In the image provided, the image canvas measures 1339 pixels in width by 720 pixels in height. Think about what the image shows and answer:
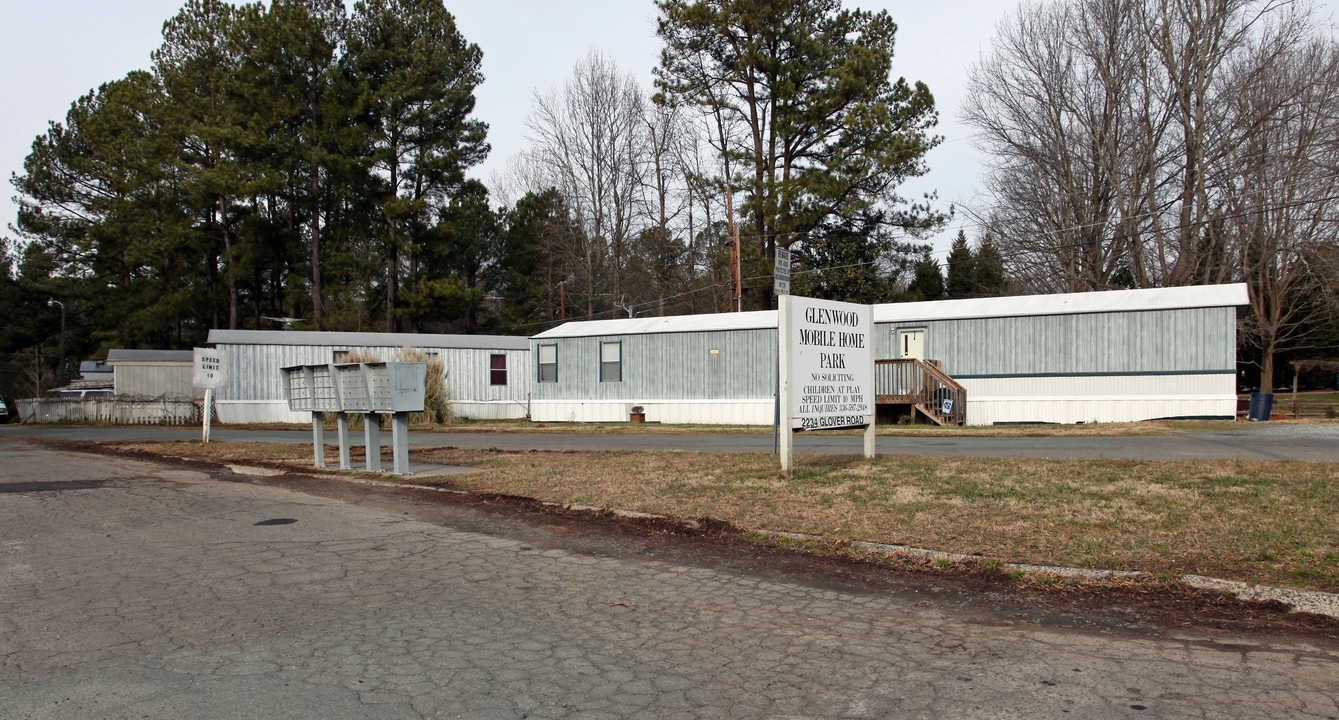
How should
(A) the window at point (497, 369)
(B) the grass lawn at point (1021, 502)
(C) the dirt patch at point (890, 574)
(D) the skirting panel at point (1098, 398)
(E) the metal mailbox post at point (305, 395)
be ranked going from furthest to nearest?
(A) the window at point (497, 369) < (D) the skirting panel at point (1098, 398) < (E) the metal mailbox post at point (305, 395) < (B) the grass lawn at point (1021, 502) < (C) the dirt patch at point (890, 574)

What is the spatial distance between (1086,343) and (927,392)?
4116 millimetres

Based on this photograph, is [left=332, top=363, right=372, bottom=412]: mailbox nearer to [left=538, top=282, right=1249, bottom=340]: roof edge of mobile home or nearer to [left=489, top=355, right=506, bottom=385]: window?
[left=538, top=282, right=1249, bottom=340]: roof edge of mobile home

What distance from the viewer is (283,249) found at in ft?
160

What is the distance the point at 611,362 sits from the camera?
2988 centimetres

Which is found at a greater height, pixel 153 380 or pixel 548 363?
pixel 548 363

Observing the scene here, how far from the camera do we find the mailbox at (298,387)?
1341cm

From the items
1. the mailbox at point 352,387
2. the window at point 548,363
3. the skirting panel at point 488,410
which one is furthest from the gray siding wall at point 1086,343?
the mailbox at point 352,387

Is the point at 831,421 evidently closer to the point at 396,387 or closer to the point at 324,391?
the point at 396,387

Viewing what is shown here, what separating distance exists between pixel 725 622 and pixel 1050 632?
1.72 metres

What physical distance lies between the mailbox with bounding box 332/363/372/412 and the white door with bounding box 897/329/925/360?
17465 mm

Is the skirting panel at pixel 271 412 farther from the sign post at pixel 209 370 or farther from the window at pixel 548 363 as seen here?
the sign post at pixel 209 370

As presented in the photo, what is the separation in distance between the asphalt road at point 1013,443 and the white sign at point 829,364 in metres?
2.44

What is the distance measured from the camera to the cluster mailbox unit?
11414 millimetres

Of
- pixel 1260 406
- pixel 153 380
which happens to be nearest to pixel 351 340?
pixel 153 380
